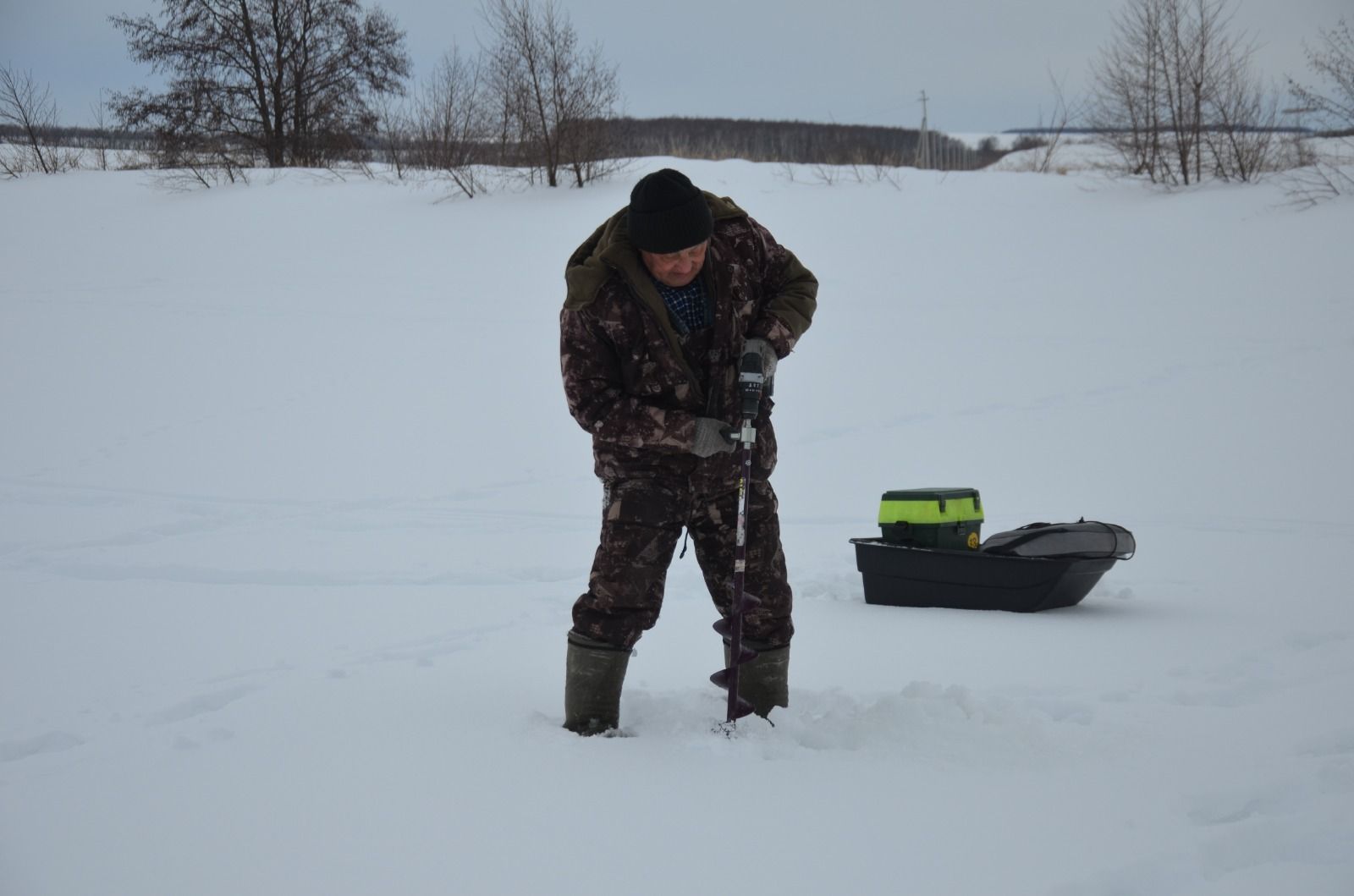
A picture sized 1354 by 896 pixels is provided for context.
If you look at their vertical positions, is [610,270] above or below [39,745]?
above

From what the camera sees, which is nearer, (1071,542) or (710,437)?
(710,437)

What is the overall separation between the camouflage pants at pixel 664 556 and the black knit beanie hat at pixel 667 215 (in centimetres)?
66

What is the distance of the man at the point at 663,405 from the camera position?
112 inches

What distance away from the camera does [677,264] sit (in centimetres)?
288

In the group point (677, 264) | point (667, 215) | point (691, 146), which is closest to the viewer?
point (667, 215)

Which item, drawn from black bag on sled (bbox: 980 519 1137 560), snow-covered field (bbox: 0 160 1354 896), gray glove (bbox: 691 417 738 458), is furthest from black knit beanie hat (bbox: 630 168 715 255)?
black bag on sled (bbox: 980 519 1137 560)

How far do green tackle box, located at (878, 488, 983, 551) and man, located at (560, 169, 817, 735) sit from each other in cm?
188

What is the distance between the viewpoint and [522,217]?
14.7 m

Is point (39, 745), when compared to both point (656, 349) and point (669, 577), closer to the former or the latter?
point (656, 349)

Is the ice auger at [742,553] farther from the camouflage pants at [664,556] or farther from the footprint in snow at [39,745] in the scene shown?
the footprint in snow at [39,745]

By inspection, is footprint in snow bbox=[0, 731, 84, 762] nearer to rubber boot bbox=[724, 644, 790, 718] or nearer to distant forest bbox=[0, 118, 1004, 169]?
rubber boot bbox=[724, 644, 790, 718]

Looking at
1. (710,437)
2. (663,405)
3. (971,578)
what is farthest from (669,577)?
(710,437)

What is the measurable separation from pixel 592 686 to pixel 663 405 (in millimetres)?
819

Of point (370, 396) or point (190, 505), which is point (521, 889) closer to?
point (190, 505)
